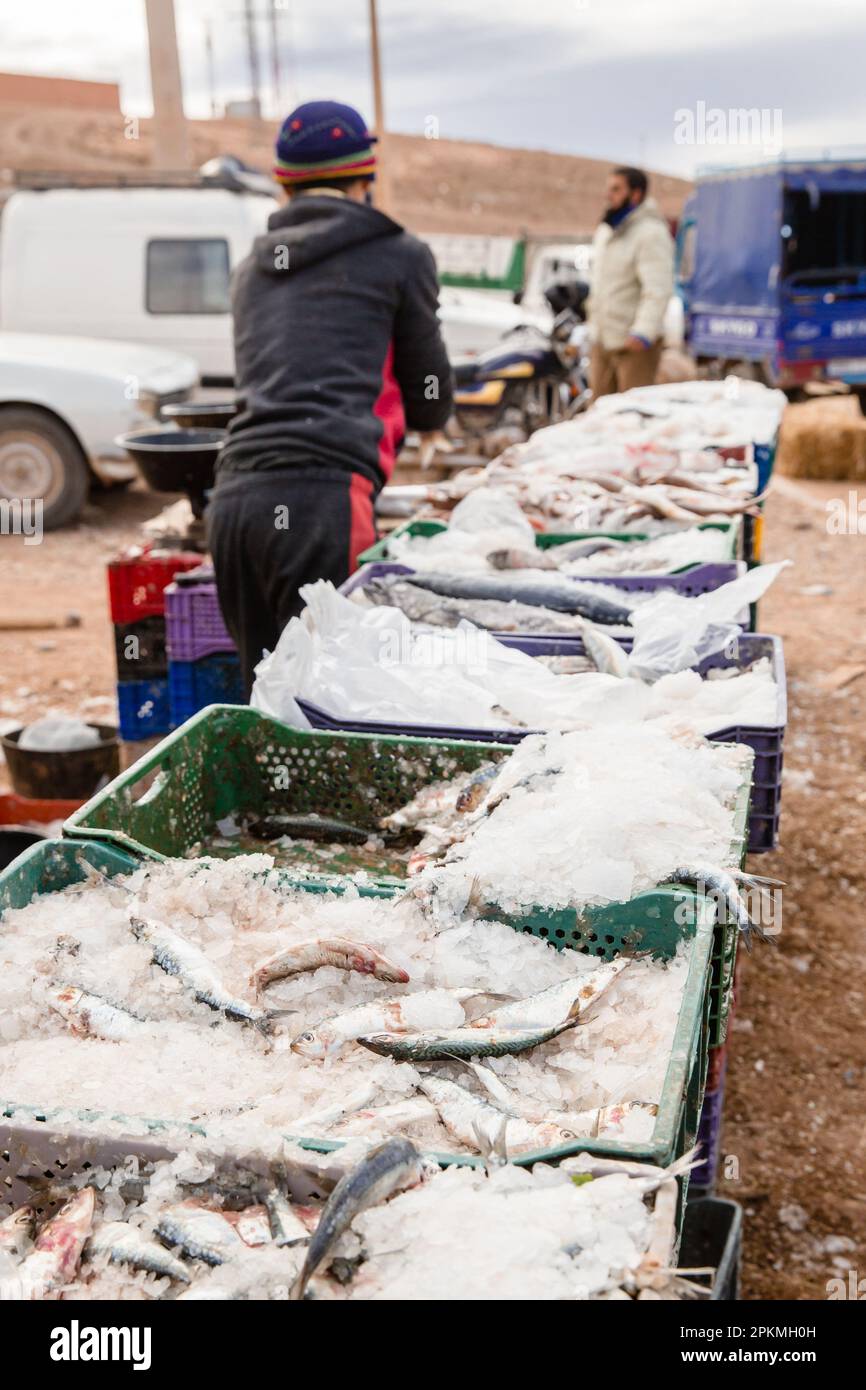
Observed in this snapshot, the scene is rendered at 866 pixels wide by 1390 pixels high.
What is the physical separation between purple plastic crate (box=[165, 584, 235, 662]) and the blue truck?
13.3 m

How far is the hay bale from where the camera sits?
14031mm

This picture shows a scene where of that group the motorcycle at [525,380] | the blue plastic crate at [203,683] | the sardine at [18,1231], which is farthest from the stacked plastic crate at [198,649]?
the motorcycle at [525,380]

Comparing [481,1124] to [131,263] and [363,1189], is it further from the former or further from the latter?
[131,263]

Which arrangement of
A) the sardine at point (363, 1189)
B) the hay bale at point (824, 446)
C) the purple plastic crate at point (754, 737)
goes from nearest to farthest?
the sardine at point (363, 1189), the purple plastic crate at point (754, 737), the hay bale at point (824, 446)

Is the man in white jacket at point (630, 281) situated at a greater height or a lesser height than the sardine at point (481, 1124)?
Result: greater

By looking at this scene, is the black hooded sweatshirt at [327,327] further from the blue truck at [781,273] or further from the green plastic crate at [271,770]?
the blue truck at [781,273]

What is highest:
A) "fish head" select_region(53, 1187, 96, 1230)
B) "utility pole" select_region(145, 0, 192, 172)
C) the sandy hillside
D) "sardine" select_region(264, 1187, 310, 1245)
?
the sandy hillside

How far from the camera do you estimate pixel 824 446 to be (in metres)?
14.1

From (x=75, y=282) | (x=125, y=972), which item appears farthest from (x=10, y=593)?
(x=125, y=972)

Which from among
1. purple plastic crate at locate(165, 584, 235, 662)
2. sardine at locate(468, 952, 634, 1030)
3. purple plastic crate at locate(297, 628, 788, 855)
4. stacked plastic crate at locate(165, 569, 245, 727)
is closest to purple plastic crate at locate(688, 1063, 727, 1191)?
purple plastic crate at locate(297, 628, 788, 855)

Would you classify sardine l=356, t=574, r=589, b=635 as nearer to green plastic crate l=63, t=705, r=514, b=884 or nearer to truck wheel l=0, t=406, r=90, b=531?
green plastic crate l=63, t=705, r=514, b=884

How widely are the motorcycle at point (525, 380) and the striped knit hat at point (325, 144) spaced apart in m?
8.52

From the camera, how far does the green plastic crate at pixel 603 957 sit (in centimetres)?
167

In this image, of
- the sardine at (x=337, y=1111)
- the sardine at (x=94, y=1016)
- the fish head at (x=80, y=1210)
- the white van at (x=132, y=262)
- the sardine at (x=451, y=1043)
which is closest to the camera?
the fish head at (x=80, y=1210)
